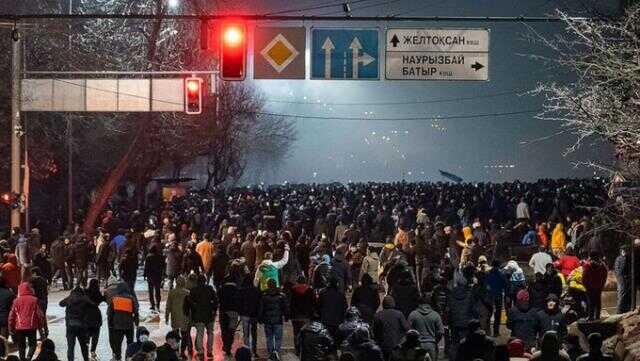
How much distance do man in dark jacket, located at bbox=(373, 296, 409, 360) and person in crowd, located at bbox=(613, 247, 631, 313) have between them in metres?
6.81

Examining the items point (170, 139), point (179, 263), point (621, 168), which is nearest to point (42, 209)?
point (170, 139)

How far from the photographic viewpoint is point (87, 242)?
26.8 meters

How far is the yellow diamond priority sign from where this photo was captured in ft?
66.4

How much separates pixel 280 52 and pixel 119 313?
692 cm

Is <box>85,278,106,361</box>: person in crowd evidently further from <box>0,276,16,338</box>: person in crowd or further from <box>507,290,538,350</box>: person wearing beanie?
<box>507,290,538,350</box>: person wearing beanie

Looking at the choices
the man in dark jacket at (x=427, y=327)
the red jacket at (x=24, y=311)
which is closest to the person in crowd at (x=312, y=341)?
the man in dark jacket at (x=427, y=327)

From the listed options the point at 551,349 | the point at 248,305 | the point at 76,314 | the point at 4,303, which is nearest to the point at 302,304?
the point at 248,305

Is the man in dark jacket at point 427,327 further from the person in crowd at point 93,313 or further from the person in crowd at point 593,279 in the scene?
the person in crowd at point 593,279

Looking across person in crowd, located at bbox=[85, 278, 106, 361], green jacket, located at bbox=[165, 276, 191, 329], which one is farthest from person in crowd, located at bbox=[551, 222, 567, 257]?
person in crowd, located at bbox=[85, 278, 106, 361]

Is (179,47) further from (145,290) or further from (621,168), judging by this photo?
(621,168)

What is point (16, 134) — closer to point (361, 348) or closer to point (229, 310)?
point (229, 310)

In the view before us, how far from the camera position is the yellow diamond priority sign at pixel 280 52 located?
66.4 ft

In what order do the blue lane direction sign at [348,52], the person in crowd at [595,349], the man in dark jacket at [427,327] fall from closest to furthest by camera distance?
1. the person in crowd at [595,349]
2. the man in dark jacket at [427,327]
3. the blue lane direction sign at [348,52]

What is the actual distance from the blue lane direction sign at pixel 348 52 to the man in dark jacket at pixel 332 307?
6.37 meters
